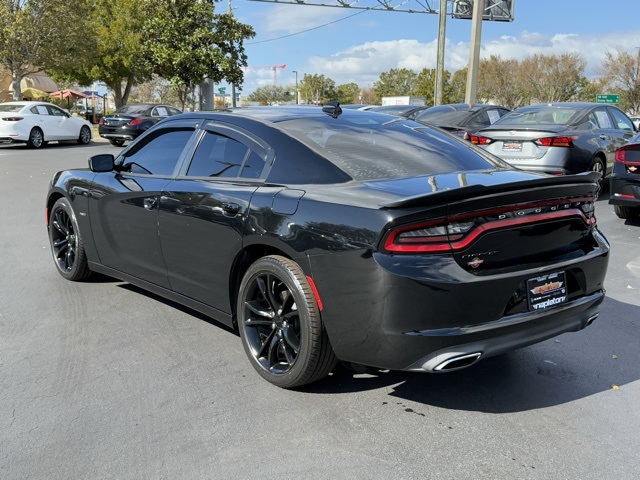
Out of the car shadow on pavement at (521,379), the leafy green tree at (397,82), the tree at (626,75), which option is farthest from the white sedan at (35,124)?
the leafy green tree at (397,82)

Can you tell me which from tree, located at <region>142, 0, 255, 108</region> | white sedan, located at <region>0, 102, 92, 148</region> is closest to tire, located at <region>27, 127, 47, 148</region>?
white sedan, located at <region>0, 102, 92, 148</region>

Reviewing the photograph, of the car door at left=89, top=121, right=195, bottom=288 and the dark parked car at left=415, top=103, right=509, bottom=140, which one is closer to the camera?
the car door at left=89, top=121, right=195, bottom=288

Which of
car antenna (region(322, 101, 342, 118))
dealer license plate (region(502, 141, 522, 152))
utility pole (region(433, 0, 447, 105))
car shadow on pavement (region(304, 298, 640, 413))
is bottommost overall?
car shadow on pavement (region(304, 298, 640, 413))

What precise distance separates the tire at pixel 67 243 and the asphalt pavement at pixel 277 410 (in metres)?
0.77

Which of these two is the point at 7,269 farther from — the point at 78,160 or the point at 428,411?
the point at 78,160

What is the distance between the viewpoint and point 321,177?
11.9ft

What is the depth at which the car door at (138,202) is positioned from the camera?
460 cm

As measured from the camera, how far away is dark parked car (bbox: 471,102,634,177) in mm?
9742

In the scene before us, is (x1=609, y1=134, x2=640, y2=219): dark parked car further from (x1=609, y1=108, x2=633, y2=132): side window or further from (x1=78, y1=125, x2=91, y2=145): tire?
(x1=78, y1=125, x2=91, y2=145): tire

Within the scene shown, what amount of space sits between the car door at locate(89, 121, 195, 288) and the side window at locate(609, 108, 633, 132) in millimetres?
9329

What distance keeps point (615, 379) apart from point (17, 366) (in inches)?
143

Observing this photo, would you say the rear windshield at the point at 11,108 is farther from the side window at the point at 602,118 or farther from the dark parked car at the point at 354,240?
the dark parked car at the point at 354,240

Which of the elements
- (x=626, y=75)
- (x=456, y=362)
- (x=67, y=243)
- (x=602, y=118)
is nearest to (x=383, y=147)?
(x=456, y=362)

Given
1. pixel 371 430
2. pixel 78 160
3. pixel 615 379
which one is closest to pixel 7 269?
pixel 371 430
